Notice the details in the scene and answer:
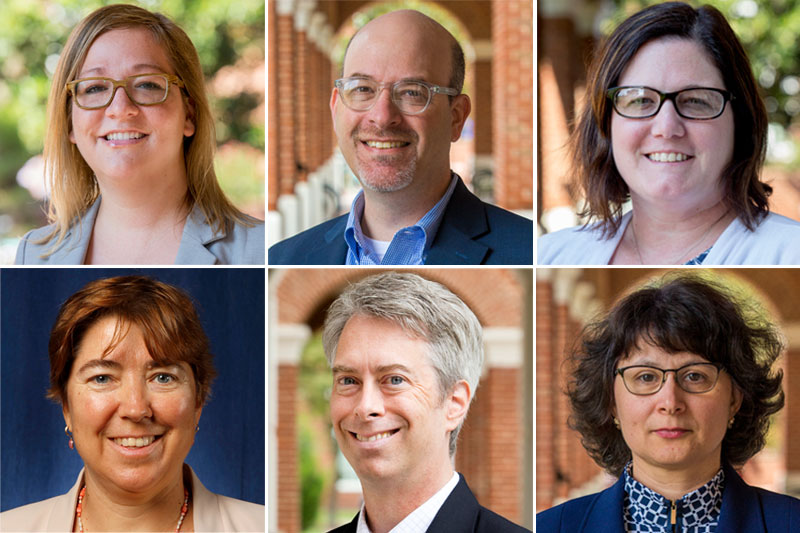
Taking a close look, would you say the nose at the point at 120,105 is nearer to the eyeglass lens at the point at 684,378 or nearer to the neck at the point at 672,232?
the neck at the point at 672,232

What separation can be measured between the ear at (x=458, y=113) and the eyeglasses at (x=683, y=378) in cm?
78

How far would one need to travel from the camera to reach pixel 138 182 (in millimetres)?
2428

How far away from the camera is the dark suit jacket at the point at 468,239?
2.37 m

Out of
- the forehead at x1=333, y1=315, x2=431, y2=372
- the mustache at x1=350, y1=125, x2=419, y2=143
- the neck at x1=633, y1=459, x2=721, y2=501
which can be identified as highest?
the mustache at x1=350, y1=125, x2=419, y2=143

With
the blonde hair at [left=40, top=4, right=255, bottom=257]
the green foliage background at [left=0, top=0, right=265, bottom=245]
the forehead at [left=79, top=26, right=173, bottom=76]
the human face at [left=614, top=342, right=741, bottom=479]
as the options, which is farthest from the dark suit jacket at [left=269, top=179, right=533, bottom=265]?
the green foliage background at [left=0, top=0, right=265, bottom=245]

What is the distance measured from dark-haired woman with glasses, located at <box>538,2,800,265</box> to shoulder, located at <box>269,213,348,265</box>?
711 millimetres

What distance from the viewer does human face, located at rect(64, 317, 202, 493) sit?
243 cm

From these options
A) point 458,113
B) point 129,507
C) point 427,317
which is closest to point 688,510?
point 427,317

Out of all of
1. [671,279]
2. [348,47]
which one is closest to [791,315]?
[671,279]

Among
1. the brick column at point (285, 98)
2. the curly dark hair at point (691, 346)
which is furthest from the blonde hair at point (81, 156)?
the curly dark hair at point (691, 346)

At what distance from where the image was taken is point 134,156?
240cm

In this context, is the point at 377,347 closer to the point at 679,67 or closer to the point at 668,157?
the point at 668,157

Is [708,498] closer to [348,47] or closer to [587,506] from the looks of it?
[587,506]

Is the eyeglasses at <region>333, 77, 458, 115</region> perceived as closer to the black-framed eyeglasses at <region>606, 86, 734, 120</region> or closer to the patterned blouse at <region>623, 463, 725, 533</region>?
the black-framed eyeglasses at <region>606, 86, 734, 120</region>
